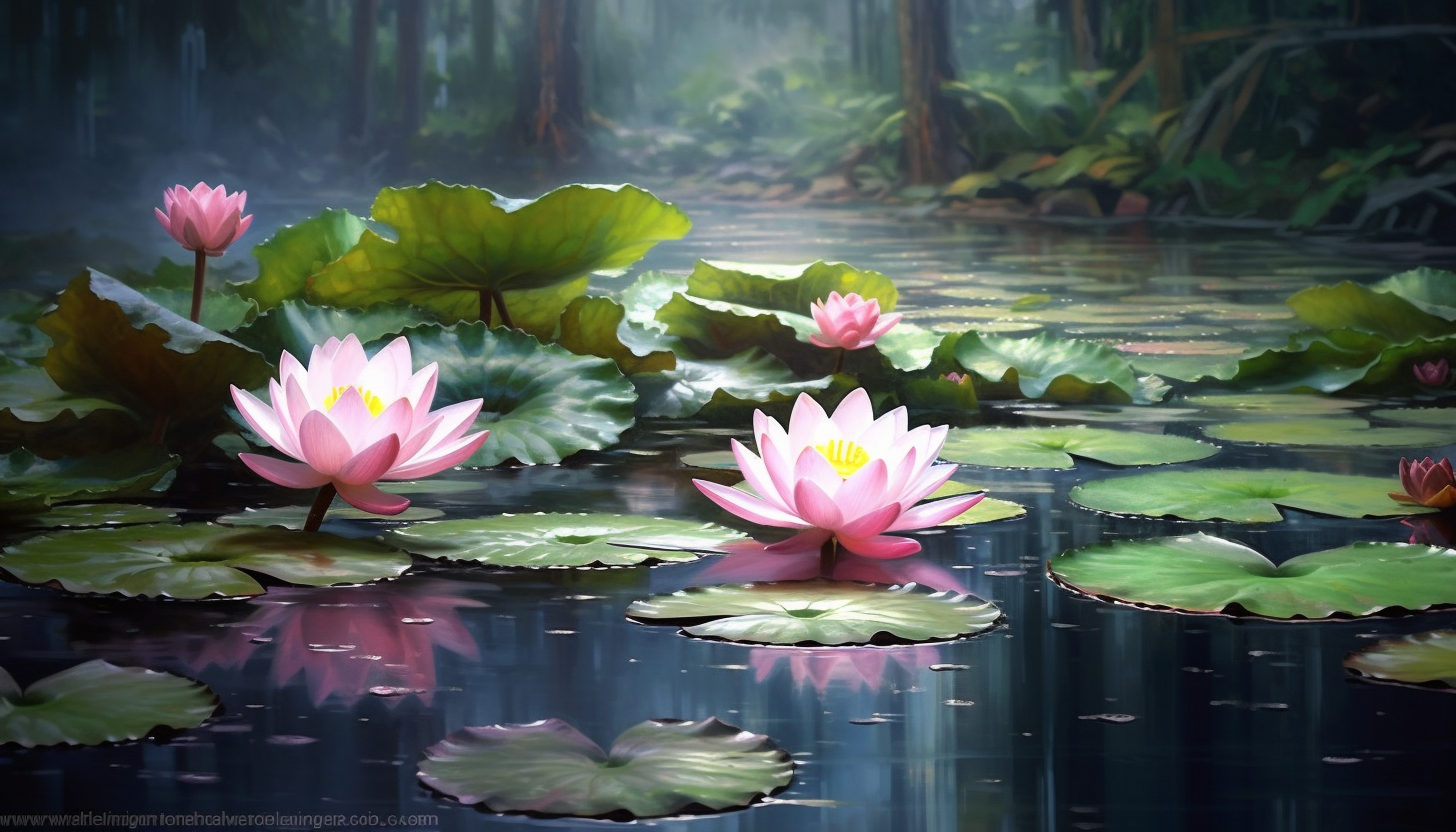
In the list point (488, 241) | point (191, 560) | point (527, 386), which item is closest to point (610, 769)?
point (191, 560)

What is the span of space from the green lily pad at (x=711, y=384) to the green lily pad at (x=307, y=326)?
32 centimetres

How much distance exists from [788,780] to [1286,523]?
2.56ft

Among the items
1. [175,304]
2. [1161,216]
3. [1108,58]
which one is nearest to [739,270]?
[175,304]

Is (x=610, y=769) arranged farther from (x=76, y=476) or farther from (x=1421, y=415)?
(x=1421, y=415)

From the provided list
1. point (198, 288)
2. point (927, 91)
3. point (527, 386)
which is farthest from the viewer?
point (927, 91)

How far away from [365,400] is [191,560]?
0.58 ft

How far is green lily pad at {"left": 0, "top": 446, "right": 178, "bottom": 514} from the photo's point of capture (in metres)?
1.24

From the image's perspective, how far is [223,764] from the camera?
711 millimetres

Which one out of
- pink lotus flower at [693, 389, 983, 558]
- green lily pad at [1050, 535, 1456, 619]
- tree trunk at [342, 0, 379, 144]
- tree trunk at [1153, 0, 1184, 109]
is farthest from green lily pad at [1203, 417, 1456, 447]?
tree trunk at [342, 0, 379, 144]

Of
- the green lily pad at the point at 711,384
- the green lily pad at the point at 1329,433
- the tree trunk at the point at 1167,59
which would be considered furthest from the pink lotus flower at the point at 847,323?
the tree trunk at the point at 1167,59

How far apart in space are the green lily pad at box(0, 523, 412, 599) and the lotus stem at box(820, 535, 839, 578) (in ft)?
0.97

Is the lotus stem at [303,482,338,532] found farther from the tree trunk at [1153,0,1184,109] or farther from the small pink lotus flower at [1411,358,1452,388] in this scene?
the tree trunk at [1153,0,1184,109]

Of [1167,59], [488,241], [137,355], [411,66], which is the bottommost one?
[137,355]

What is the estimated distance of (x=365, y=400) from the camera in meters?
1.16
